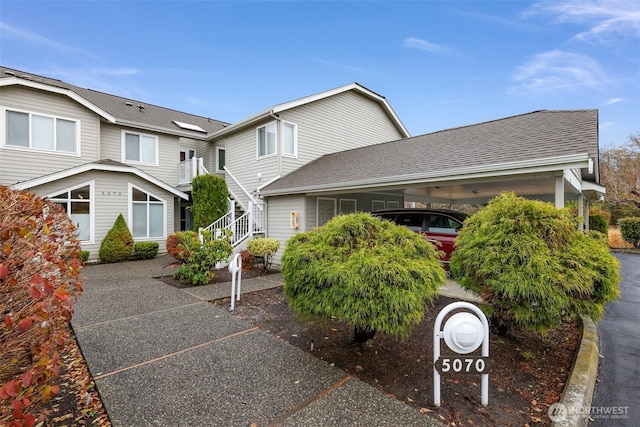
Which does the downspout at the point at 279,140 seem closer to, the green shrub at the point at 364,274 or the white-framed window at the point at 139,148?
the white-framed window at the point at 139,148

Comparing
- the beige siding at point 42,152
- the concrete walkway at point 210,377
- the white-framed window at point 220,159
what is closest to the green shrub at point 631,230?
the concrete walkway at point 210,377

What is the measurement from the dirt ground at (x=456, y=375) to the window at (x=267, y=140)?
26.6 ft

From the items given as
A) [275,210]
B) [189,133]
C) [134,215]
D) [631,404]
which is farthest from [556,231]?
[189,133]

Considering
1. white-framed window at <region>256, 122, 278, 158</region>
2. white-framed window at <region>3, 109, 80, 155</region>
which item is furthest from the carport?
white-framed window at <region>3, 109, 80, 155</region>

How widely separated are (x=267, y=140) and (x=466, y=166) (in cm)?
801

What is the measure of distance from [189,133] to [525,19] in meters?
14.0

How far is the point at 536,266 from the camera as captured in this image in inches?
137

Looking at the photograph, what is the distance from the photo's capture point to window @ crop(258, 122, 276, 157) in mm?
11852

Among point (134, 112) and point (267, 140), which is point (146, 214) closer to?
point (134, 112)

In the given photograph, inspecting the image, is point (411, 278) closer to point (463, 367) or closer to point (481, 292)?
point (463, 367)

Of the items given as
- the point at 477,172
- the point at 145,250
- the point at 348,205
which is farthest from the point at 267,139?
the point at 477,172

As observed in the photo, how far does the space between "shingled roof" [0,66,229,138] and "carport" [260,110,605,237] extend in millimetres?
7069

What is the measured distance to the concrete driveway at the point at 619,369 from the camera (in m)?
2.85

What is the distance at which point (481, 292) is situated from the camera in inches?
156
